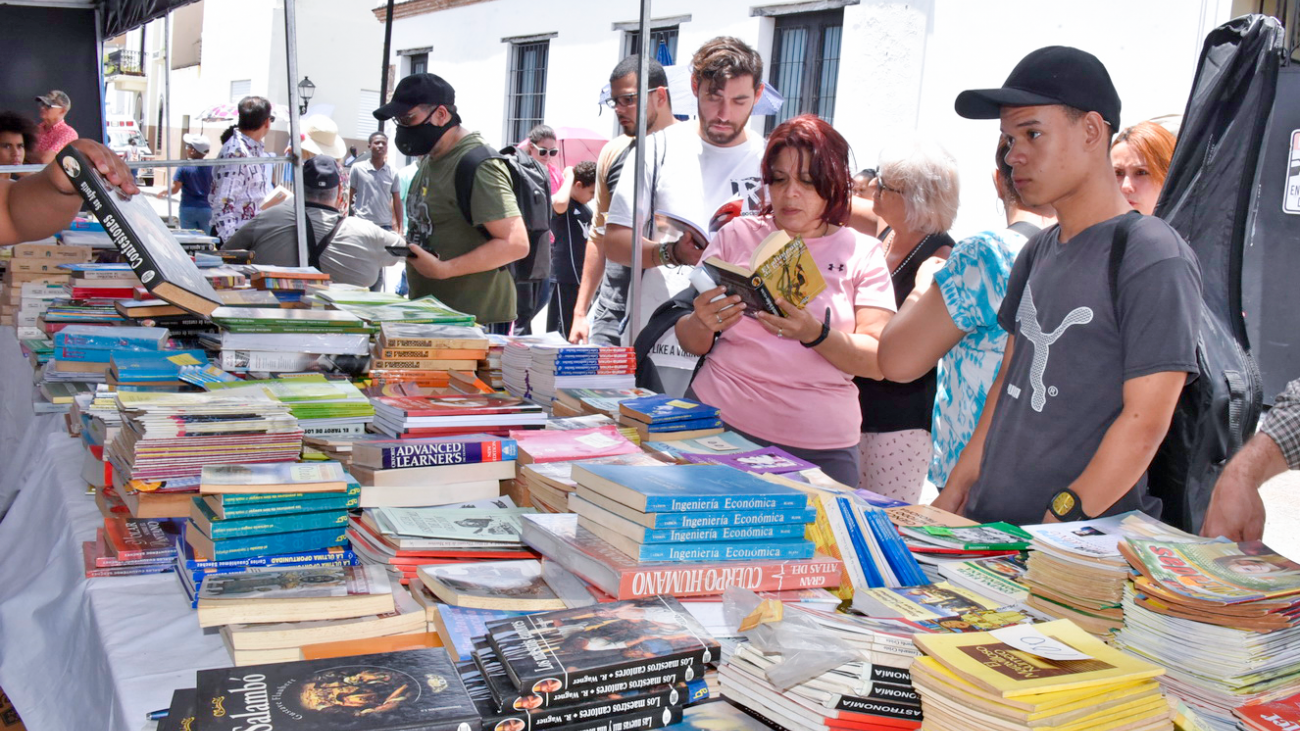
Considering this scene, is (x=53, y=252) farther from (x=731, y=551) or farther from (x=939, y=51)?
(x=939, y=51)

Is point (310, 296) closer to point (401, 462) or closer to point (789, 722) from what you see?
point (401, 462)

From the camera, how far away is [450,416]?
2.10 m

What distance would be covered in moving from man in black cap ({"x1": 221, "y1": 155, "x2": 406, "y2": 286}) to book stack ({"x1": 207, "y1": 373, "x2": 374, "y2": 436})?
2714 mm

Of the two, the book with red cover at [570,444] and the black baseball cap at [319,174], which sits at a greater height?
the black baseball cap at [319,174]

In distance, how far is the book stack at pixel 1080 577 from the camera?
1374mm

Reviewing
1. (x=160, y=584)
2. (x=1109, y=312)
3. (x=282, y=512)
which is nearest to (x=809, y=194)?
(x=1109, y=312)

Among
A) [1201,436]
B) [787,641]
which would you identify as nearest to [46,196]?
[787,641]

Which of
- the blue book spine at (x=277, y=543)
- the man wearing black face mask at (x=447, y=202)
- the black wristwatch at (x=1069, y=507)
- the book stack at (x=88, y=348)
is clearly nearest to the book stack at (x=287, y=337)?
the book stack at (x=88, y=348)

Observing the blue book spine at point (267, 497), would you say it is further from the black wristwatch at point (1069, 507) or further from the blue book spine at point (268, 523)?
the black wristwatch at point (1069, 507)

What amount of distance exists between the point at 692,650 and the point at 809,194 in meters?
1.75

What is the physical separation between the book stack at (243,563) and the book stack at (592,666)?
1.83 feet

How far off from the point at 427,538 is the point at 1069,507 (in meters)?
1.19

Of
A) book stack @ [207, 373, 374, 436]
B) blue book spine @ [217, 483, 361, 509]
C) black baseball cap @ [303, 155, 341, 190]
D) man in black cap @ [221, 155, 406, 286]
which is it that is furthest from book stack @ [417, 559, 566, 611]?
black baseball cap @ [303, 155, 341, 190]

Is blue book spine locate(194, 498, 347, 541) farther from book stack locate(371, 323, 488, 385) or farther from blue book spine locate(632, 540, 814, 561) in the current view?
book stack locate(371, 323, 488, 385)
